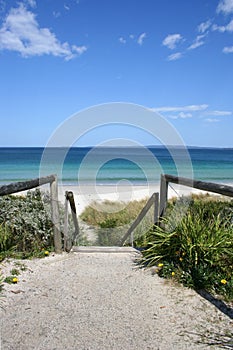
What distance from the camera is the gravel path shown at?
105 inches

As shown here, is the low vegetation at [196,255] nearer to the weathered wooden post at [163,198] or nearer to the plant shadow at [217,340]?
the weathered wooden post at [163,198]

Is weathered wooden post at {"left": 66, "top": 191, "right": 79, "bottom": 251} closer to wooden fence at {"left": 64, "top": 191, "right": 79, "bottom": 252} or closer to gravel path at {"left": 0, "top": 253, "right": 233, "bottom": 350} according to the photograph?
wooden fence at {"left": 64, "top": 191, "right": 79, "bottom": 252}

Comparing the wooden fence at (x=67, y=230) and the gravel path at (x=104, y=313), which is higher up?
the wooden fence at (x=67, y=230)

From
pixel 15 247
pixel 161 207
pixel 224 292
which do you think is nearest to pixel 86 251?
pixel 15 247

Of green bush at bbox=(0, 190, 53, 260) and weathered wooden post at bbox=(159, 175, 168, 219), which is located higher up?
weathered wooden post at bbox=(159, 175, 168, 219)

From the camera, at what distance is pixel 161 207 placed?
519 centimetres

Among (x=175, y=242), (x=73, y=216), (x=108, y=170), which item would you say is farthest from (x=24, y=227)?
Result: (x=108, y=170)

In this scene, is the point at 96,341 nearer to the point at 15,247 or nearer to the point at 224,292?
the point at 224,292

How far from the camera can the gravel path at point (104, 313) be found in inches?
105

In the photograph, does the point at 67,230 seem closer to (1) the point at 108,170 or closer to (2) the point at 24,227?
(2) the point at 24,227

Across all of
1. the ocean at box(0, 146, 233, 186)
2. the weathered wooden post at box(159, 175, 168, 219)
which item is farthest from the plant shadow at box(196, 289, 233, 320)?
the ocean at box(0, 146, 233, 186)

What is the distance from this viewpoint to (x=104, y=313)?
314 centimetres

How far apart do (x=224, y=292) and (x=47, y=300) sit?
217 centimetres

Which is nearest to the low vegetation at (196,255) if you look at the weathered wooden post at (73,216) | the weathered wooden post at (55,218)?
the weathered wooden post at (73,216)
